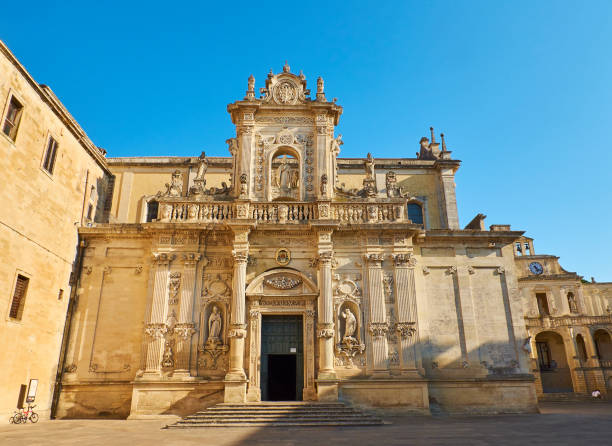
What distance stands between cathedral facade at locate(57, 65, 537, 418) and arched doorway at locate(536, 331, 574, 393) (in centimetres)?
2354

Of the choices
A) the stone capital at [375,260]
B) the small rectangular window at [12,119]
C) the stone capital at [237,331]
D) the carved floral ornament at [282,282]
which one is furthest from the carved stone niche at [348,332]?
the small rectangular window at [12,119]

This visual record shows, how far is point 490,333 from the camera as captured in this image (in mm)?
19438

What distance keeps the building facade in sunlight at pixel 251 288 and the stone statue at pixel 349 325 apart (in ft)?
0.31

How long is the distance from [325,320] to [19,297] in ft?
36.8

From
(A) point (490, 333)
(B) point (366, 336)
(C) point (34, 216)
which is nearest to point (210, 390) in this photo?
(B) point (366, 336)

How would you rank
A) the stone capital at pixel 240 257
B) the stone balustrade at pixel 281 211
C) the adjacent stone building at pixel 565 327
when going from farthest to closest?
the adjacent stone building at pixel 565 327 < the stone balustrade at pixel 281 211 < the stone capital at pixel 240 257

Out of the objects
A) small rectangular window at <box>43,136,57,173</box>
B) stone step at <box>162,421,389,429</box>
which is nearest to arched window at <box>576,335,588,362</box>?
stone step at <box>162,421,389,429</box>

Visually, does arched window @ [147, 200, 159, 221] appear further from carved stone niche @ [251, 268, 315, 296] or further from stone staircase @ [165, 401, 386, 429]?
stone staircase @ [165, 401, 386, 429]

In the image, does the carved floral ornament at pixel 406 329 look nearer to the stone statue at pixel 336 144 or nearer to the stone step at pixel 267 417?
the stone step at pixel 267 417

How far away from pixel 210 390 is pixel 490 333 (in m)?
12.1

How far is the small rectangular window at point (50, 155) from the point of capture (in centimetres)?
1762

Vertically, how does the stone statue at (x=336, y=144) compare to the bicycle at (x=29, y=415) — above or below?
above

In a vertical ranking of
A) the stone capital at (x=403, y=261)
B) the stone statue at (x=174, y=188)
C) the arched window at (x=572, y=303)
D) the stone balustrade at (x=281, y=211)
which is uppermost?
the stone statue at (x=174, y=188)

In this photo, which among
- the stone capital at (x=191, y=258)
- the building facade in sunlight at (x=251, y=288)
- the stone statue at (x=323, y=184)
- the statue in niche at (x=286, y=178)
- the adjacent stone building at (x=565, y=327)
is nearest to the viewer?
the building facade in sunlight at (x=251, y=288)
